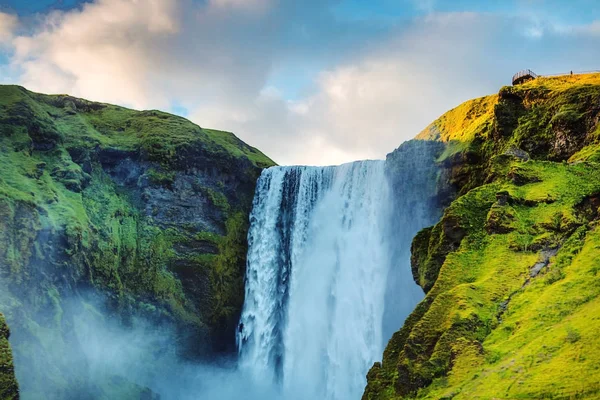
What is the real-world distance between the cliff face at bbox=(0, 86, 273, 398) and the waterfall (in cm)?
264

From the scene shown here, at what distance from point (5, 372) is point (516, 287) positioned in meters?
21.8

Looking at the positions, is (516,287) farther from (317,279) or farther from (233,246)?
(233,246)

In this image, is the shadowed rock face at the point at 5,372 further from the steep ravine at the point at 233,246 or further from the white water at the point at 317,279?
the white water at the point at 317,279

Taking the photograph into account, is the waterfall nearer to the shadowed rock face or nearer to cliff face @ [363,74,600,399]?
cliff face @ [363,74,600,399]

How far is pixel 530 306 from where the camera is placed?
13602 mm

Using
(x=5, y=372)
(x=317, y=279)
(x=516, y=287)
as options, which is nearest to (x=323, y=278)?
(x=317, y=279)

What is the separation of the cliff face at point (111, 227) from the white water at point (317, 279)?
2459mm

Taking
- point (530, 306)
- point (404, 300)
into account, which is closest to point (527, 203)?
point (530, 306)

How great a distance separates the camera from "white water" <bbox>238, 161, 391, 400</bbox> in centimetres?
3694

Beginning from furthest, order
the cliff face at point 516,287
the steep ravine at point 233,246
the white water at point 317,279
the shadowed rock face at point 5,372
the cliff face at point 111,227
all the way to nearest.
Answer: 1. the white water at point 317,279
2. the cliff face at point 111,227
3. the shadowed rock face at point 5,372
4. the steep ravine at point 233,246
5. the cliff face at point 516,287

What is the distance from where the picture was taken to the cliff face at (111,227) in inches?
1275

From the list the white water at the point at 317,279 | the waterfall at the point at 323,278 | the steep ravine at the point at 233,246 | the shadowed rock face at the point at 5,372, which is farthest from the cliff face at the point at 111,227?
the shadowed rock face at the point at 5,372

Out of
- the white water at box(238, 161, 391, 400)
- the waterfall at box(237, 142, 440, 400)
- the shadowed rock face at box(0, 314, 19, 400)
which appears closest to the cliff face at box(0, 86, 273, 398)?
the white water at box(238, 161, 391, 400)

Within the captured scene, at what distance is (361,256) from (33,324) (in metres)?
22.7
